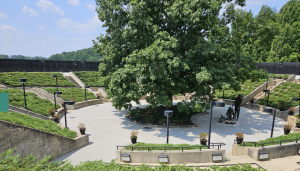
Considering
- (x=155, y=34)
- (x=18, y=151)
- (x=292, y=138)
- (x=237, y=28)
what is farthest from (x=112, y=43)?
(x=292, y=138)

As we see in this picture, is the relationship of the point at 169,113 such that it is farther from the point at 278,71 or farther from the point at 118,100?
the point at 278,71

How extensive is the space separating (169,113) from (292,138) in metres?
7.90

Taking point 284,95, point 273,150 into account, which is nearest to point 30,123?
point 273,150

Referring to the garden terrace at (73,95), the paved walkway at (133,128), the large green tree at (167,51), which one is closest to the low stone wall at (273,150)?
the paved walkway at (133,128)

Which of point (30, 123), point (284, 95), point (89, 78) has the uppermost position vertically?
point (89, 78)

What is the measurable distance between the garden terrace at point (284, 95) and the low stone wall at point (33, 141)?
75.3 ft

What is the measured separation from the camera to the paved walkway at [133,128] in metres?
11.3

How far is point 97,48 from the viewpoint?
61.9 ft

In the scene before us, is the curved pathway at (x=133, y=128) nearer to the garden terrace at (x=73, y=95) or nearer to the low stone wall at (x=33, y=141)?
the low stone wall at (x=33, y=141)

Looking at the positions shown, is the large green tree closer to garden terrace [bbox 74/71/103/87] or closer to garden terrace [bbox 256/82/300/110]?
garden terrace [bbox 256/82/300/110]

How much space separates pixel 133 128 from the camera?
15.9m

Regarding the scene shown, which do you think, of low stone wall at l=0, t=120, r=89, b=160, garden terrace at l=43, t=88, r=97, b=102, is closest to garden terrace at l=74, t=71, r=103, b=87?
garden terrace at l=43, t=88, r=97, b=102

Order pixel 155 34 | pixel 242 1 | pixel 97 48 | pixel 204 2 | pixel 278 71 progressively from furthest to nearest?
pixel 278 71 < pixel 97 48 < pixel 242 1 < pixel 155 34 < pixel 204 2

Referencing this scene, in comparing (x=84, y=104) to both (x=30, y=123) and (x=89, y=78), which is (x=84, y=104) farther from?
(x=30, y=123)
